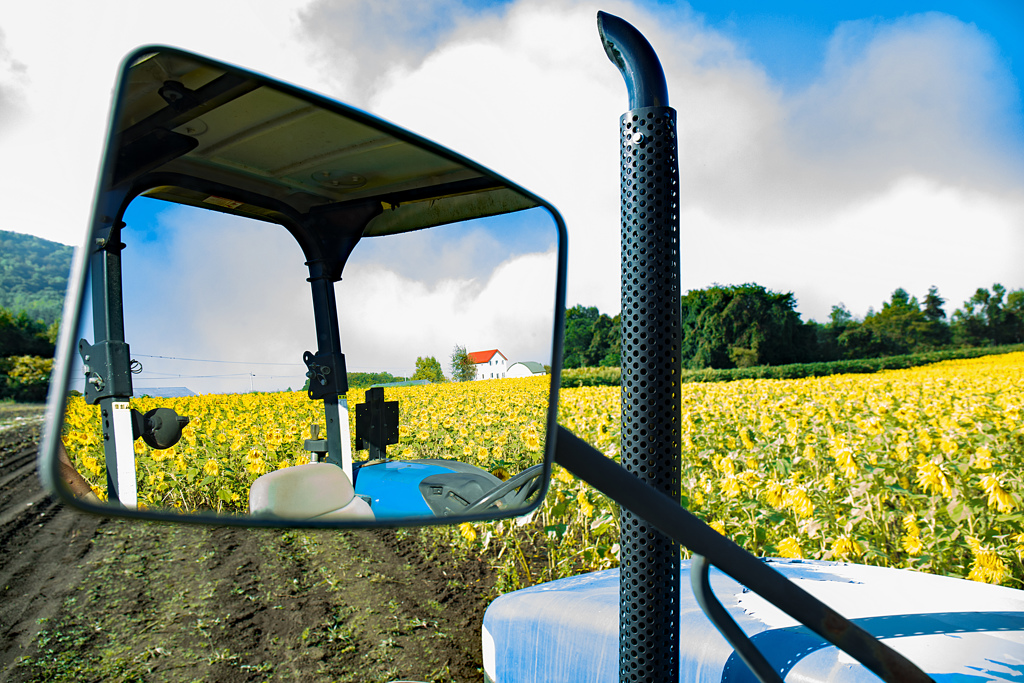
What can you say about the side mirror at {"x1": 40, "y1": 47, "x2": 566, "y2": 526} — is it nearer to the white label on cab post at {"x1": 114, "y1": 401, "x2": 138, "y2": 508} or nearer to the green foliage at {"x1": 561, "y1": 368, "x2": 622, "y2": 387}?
the white label on cab post at {"x1": 114, "y1": 401, "x2": 138, "y2": 508}

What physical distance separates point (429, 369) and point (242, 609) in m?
4.39

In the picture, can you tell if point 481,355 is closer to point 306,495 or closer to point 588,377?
point 306,495

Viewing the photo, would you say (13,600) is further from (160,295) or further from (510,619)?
(160,295)

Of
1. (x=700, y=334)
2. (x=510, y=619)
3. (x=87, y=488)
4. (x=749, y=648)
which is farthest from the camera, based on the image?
(x=700, y=334)

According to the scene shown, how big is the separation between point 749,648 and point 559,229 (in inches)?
23.4

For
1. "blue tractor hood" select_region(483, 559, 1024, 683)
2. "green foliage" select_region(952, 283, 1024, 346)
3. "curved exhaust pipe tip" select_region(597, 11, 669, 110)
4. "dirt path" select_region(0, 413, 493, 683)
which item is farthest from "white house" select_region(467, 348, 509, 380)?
"green foliage" select_region(952, 283, 1024, 346)

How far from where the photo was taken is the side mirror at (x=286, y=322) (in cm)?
57

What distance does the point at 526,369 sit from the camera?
0.99 m

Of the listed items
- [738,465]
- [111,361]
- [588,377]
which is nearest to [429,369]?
[111,361]

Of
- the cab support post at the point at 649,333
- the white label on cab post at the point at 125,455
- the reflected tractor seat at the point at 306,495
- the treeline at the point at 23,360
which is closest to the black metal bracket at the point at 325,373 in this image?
the reflected tractor seat at the point at 306,495

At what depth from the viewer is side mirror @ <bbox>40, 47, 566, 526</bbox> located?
→ 568 mm

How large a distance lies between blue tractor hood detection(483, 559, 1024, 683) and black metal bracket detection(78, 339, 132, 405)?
0.97m

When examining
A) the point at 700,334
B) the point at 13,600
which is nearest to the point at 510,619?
Answer: the point at 13,600

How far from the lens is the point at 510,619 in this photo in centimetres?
146
